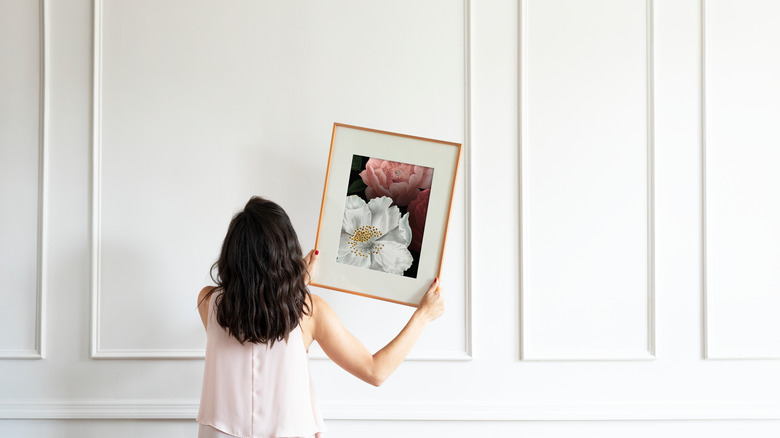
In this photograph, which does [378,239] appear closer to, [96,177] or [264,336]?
[264,336]

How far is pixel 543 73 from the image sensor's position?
202 cm

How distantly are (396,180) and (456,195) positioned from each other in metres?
0.38

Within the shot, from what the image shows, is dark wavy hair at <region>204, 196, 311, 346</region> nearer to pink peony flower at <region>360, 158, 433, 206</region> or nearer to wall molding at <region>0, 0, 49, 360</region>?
pink peony flower at <region>360, 158, 433, 206</region>

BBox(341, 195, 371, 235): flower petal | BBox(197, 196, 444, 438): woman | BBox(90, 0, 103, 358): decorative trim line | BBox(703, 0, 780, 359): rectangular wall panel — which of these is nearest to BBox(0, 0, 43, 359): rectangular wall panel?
BBox(90, 0, 103, 358): decorative trim line

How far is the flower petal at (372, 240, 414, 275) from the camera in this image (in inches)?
66.7

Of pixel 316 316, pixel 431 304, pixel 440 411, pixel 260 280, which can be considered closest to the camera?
pixel 260 280

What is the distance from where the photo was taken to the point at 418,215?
1.70 metres

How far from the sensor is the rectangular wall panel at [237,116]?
6.51 feet

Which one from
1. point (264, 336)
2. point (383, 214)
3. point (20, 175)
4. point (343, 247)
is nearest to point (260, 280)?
point (264, 336)

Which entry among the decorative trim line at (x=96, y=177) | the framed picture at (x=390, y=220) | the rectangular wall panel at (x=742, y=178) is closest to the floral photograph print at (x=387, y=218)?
the framed picture at (x=390, y=220)

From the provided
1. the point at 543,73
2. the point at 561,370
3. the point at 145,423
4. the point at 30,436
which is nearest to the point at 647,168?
the point at 543,73

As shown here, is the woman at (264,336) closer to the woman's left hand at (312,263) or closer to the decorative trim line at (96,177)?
the woman's left hand at (312,263)

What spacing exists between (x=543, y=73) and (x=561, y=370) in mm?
1196

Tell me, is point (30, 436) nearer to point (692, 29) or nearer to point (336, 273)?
point (336, 273)
